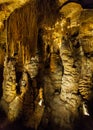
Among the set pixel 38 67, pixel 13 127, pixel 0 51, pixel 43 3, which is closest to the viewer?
pixel 43 3

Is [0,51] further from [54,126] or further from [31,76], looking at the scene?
[54,126]

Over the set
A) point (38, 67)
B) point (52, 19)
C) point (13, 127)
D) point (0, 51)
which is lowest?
point (13, 127)

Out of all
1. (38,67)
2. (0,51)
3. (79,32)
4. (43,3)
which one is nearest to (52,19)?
(43,3)

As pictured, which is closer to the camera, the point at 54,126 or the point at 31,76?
the point at 54,126

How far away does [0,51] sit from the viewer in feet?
27.0

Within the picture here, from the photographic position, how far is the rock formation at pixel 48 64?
6.25 meters

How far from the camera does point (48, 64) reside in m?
7.44

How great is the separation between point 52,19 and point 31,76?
1780 millimetres

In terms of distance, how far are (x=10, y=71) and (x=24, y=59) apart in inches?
22.3

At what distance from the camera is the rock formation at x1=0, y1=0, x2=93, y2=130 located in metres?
6.25

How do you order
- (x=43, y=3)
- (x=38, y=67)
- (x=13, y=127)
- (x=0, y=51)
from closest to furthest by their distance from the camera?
(x=43, y=3) < (x=13, y=127) < (x=38, y=67) < (x=0, y=51)

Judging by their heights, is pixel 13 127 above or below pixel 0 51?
below

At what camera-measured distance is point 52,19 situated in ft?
21.3

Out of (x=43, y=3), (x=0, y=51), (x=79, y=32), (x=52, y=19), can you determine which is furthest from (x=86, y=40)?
(x=0, y=51)
